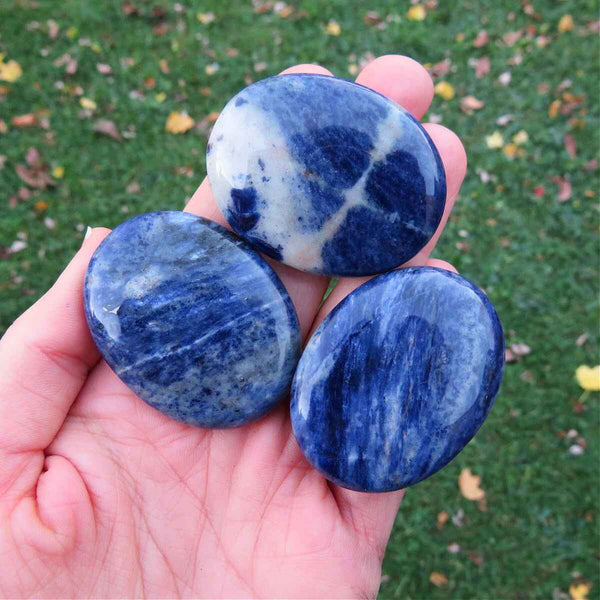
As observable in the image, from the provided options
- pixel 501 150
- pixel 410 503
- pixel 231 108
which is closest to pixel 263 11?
pixel 501 150

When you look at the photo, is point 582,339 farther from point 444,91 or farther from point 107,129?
point 107,129

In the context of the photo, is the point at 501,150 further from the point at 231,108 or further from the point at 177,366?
the point at 177,366

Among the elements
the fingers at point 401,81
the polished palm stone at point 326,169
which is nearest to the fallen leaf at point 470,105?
the fingers at point 401,81

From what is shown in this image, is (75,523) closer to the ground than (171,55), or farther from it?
closer to the ground

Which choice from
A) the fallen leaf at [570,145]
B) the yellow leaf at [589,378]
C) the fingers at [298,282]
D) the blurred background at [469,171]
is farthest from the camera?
the fallen leaf at [570,145]

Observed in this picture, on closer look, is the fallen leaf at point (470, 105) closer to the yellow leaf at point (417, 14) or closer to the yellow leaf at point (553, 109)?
the yellow leaf at point (553, 109)

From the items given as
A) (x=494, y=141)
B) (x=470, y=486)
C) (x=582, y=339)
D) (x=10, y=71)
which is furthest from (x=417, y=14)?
(x=470, y=486)

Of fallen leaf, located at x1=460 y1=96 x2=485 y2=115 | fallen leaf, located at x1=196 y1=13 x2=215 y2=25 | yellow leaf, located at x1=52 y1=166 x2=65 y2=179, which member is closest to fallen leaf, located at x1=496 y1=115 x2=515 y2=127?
fallen leaf, located at x1=460 y1=96 x2=485 y2=115
